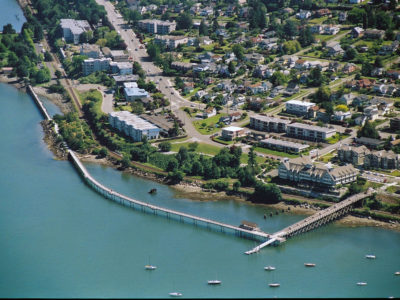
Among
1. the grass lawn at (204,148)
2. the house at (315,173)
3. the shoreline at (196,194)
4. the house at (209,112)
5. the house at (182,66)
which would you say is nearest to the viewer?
the shoreline at (196,194)

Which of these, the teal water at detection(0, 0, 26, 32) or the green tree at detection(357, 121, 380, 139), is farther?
the teal water at detection(0, 0, 26, 32)

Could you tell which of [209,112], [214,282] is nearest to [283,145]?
[209,112]

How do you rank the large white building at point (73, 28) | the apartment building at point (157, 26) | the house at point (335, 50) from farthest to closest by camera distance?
the apartment building at point (157, 26)
the large white building at point (73, 28)
the house at point (335, 50)

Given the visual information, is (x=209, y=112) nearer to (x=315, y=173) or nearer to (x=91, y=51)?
(x=315, y=173)

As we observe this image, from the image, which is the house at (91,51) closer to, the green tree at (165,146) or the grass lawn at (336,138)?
the green tree at (165,146)

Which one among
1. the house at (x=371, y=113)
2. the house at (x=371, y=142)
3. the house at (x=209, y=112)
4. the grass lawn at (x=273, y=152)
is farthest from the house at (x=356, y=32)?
the grass lawn at (x=273, y=152)

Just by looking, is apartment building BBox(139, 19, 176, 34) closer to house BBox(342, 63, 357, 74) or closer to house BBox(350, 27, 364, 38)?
house BBox(350, 27, 364, 38)

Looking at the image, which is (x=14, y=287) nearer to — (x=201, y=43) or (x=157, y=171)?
(x=157, y=171)

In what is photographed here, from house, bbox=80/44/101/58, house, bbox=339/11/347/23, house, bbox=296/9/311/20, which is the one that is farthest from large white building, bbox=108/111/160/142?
house, bbox=296/9/311/20
